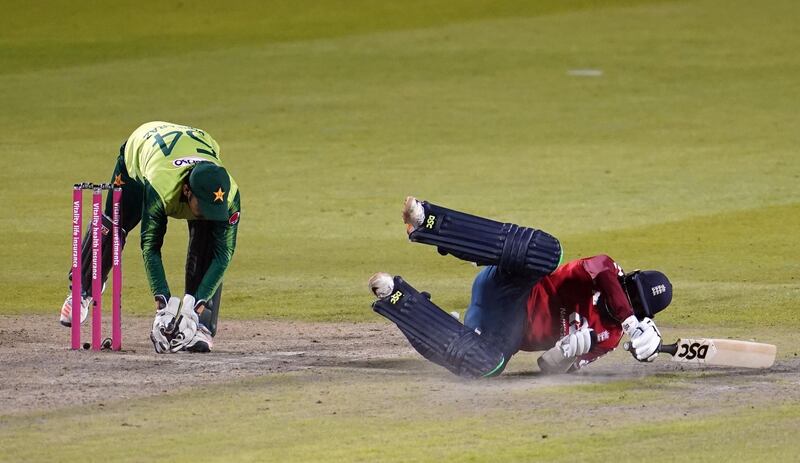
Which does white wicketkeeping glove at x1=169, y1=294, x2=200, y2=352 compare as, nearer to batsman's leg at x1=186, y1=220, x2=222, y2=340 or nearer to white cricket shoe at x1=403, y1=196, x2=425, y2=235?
batsman's leg at x1=186, y1=220, x2=222, y2=340

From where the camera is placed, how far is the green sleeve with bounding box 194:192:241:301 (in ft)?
36.2

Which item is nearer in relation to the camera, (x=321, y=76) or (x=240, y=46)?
(x=321, y=76)

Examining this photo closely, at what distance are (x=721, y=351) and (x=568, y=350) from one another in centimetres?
104

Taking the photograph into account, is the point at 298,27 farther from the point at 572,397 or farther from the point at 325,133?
the point at 572,397

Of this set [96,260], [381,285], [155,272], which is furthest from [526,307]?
[96,260]

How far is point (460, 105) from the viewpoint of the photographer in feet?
94.0

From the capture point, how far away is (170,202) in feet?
35.7

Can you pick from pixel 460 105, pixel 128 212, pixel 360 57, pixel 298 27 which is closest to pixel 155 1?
pixel 298 27

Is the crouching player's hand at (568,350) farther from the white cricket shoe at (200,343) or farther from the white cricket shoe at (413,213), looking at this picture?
the white cricket shoe at (200,343)

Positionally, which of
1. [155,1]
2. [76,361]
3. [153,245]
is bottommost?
[76,361]

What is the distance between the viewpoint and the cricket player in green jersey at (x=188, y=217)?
1085cm

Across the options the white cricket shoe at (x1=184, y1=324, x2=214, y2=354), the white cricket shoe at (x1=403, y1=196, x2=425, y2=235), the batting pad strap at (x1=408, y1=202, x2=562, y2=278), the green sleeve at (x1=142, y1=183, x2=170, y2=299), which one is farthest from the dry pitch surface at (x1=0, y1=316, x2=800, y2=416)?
the white cricket shoe at (x1=403, y1=196, x2=425, y2=235)

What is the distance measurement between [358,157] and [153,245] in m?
13.3

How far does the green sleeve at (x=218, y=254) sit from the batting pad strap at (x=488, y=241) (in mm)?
1785
